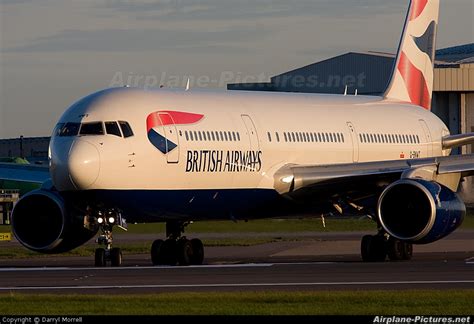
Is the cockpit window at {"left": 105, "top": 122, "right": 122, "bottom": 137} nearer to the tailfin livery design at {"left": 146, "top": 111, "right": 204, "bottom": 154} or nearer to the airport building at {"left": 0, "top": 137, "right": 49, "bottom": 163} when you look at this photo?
the tailfin livery design at {"left": 146, "top": 111, "right": 204, "bottom": 154}

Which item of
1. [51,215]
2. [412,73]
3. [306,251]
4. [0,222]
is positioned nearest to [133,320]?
[51,215]

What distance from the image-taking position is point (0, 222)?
7231cm

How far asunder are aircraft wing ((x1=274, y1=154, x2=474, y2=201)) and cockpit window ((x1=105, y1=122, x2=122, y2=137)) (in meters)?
5.62

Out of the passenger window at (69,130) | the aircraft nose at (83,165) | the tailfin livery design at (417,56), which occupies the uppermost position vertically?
the tailfin livery design at (417,56)

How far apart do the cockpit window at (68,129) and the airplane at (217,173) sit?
26 millimetres

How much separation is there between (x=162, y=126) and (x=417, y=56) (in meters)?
15.4

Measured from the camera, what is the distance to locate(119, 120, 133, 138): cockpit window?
1152 inches

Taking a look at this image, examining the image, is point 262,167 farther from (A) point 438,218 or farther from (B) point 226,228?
(B) point 226,228

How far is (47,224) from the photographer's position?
32.0 metres

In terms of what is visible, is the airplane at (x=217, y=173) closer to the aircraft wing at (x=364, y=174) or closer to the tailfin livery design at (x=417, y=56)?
the aircraft wing at (x=364, y=174)

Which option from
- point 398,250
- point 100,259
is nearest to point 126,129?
point 100,259

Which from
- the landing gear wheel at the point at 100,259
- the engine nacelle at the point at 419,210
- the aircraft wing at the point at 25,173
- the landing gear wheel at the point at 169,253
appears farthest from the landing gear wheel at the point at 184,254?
the engine nacelle at the point at 419,210

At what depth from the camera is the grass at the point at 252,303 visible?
18.9 m

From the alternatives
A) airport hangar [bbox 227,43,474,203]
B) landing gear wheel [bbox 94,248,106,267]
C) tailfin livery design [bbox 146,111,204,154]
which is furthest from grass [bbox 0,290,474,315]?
airport hangar [bbox 227,43,474,203]
